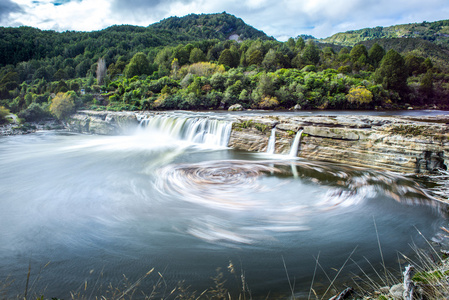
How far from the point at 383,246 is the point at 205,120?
11326 mm

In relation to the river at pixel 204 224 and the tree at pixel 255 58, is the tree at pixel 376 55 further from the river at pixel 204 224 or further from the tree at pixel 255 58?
the river at pixel 204 224

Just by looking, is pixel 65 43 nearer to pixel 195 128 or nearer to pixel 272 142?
pixel 195 128

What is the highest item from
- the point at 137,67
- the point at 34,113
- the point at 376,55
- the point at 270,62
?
the point at 376,55

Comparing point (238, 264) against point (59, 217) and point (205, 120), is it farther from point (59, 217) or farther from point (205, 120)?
point (205, 120)

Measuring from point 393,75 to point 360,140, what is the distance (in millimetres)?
25470

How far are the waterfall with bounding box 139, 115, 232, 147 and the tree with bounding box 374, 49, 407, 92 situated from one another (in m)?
25.2

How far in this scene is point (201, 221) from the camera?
5.75m

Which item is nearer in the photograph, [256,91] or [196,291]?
[196,291]

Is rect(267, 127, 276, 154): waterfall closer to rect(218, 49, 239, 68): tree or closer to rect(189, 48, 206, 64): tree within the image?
rect(218, 49, 239, 68): tree

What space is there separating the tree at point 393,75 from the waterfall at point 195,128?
25197 mm

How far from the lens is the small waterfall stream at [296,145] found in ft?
36.9

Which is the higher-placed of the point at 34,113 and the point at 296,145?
the point at 34,113

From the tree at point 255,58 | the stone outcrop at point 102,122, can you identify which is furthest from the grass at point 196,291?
the tree at point 255,58

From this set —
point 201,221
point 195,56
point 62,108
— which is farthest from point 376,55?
point 201,221
